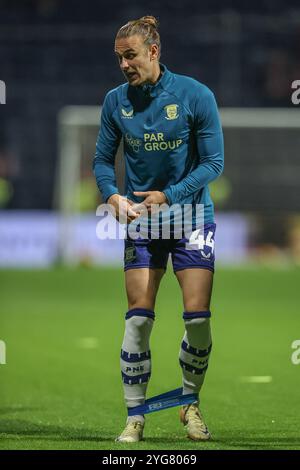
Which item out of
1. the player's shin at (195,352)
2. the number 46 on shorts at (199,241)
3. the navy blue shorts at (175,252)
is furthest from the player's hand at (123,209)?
the player's shin at (195,352)

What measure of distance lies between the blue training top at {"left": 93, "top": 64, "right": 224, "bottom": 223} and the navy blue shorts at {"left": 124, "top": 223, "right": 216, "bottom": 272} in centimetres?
12

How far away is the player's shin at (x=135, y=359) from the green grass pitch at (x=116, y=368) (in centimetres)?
22

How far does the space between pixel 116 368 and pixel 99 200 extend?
12670 mm

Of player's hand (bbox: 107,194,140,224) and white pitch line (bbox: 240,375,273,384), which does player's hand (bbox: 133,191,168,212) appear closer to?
player's hand (bbox: 107,194,140,224)

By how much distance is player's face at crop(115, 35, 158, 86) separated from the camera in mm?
5602

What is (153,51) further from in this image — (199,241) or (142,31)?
(199,241)

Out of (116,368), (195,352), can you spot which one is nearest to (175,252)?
(195,352)

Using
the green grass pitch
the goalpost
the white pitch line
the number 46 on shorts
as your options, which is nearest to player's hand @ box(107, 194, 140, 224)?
the number 46 on shorts

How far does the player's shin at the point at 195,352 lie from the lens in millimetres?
5812

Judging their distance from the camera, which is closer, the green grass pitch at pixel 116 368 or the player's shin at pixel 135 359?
the player's shin at pixel 135 359

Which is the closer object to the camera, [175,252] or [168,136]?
[168,136]

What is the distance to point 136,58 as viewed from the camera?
562cm

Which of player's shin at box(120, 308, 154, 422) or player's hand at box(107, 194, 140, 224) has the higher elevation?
player's hand at box(107, 194, 140, 224)

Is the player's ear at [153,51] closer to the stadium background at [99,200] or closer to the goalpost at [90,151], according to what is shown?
the stadium background at [99,200]
